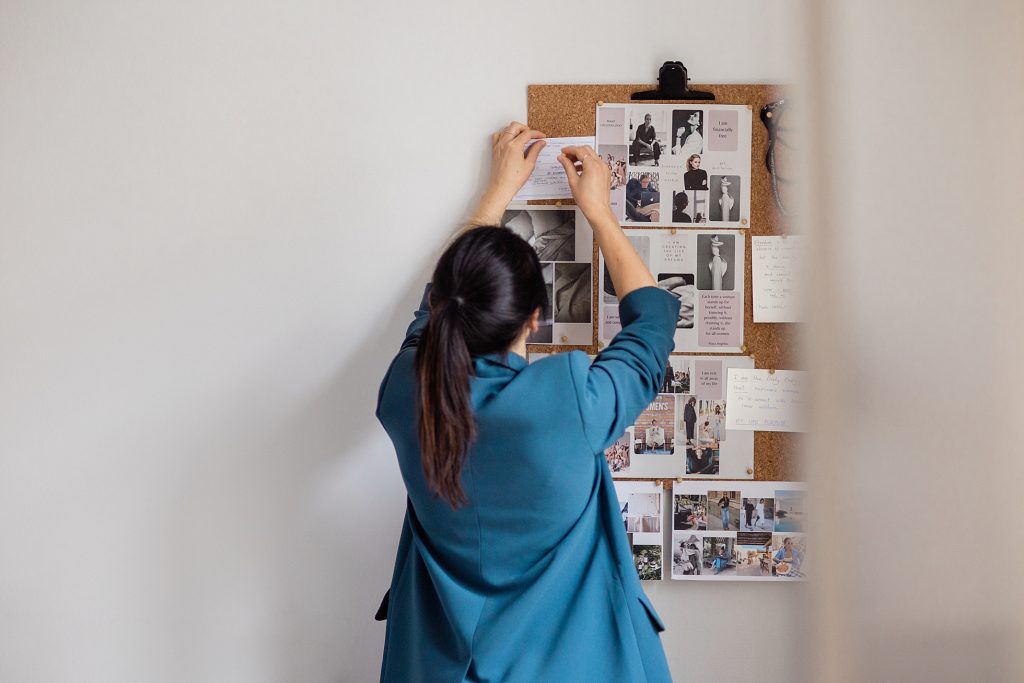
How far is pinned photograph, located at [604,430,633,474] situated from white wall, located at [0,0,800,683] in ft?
0.81

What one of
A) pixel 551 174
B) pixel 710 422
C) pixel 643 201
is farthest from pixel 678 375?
pixel 551 174

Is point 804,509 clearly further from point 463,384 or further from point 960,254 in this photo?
point 463,384

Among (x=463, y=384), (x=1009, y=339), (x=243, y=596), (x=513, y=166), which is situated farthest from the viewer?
(x=243, y=596)

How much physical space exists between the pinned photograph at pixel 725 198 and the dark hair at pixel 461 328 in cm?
44

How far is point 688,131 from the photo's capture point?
1262 mm

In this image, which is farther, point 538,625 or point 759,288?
point 759,288

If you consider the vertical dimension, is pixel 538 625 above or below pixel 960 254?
below

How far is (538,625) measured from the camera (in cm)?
95

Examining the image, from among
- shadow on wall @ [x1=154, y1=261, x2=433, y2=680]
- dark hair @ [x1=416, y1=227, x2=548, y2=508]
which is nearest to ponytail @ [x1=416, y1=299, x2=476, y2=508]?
dark hair @ [x1=416, y1=227, x2=548, y2=508]

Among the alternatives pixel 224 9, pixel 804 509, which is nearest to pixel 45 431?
pixel 224 9

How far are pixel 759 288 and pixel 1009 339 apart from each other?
1.16 meters

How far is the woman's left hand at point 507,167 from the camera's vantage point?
3.91 feet

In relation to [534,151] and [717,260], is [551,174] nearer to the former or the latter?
[534,151]

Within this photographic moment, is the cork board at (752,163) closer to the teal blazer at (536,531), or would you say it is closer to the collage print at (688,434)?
the collage print at (688,434)
